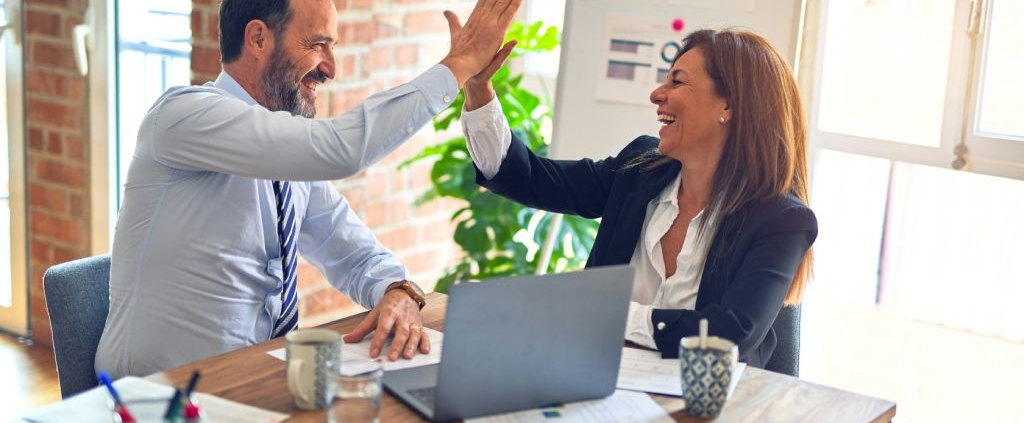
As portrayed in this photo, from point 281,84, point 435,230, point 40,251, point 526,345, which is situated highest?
point 281,84

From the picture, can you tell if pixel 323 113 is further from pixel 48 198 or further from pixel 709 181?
pixel 709 181

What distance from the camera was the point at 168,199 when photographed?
1977mm

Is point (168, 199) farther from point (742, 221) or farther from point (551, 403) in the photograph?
point (742, 221)

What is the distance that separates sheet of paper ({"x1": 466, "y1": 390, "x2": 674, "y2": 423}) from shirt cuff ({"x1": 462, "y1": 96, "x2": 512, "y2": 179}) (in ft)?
2.31

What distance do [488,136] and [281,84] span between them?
0.39m

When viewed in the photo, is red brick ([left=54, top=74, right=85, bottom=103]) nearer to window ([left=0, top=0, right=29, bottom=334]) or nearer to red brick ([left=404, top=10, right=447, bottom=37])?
window ([left=0, top=0, right=29, bottom=334])

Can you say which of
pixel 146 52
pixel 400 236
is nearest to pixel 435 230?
pixel 400 236

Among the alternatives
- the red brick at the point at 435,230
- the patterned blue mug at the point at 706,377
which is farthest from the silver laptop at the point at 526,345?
the red brick at the point at 435,230

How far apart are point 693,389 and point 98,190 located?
2595mm

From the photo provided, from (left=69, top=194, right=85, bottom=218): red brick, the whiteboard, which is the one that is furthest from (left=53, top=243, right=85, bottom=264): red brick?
the whiteboard

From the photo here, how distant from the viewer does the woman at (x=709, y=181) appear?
206 cm

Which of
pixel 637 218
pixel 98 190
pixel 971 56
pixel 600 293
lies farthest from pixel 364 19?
pixel 600 293

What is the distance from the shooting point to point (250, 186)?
6.63ft

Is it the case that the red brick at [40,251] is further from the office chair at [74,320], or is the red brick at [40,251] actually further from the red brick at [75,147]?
the office chair at [74,320]
